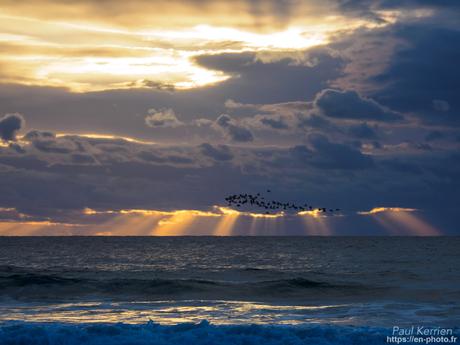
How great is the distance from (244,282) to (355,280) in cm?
1055

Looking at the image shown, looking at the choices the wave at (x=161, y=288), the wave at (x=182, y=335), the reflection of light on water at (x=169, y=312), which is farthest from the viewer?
the wave at (x=161, y=288)

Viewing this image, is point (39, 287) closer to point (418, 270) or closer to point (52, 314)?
point (52, 314)

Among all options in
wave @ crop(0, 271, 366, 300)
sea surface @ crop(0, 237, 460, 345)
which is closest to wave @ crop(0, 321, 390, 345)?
sea surface @ crop(0, 237, 460, 345)

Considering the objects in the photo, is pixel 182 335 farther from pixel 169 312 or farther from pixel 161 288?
pixel 161 288

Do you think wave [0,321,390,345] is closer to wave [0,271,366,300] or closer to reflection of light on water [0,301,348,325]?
reflection of light on water [0,301,348,325]

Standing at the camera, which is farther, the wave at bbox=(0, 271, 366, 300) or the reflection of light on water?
the wave at bbox=(0, 271, 366, 300)

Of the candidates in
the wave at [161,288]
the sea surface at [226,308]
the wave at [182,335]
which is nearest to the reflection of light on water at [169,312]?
the sea surface at [226,308]

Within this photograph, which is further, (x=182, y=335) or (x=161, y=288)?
(x=161, y=288)

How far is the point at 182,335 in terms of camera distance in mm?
23453

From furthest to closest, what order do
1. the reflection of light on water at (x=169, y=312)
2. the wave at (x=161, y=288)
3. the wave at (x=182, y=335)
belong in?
→ the wave at (x=161, y=288) < the reflection of light on water at (x=169, y=312) < the wave at (x=182, y=335)

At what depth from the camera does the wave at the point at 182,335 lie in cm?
2300

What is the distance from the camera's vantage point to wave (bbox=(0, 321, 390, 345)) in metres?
23.0

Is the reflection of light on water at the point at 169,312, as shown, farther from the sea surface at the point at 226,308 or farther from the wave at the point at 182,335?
the wave at the point at 182,335

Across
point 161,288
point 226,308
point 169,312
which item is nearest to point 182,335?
point 169,312
